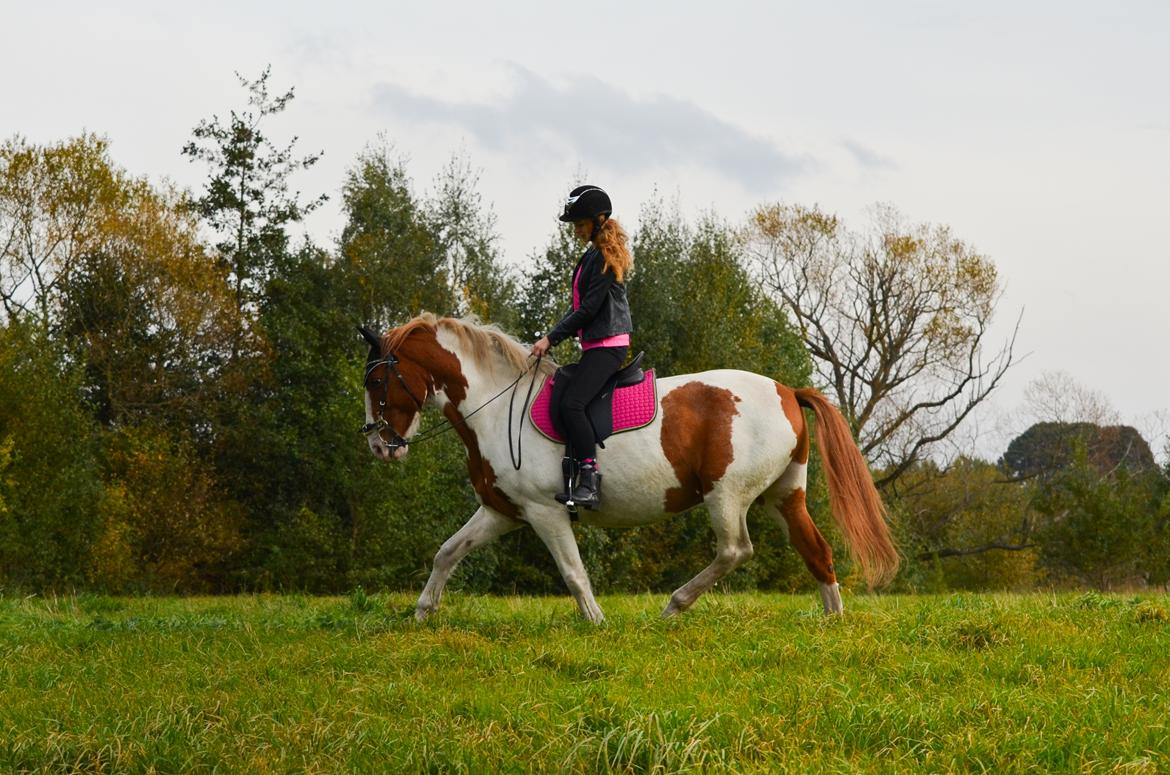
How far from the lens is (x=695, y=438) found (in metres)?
9.46

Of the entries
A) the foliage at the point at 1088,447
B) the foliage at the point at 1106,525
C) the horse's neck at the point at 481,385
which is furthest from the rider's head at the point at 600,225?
the foliage at the point at 1088,447

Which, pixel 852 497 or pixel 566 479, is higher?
pixel 566 479

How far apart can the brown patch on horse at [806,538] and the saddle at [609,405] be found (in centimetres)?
149

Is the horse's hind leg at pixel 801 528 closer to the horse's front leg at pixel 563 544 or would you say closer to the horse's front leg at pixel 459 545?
the horse's front leg at pixel 563 544

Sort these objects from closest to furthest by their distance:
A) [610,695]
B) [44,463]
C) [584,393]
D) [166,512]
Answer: [610,695] < [584,393] < [44,463] < [166,512]

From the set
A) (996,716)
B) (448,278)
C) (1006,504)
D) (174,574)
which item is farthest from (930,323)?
(996,716)

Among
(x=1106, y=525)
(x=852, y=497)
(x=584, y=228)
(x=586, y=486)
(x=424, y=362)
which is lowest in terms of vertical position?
(x=1106, y=525)

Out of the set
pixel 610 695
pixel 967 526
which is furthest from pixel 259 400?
pixel 610 695

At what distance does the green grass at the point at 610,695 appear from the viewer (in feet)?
15.6

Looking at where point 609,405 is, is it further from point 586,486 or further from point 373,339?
point 373,339

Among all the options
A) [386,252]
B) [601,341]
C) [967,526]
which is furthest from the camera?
[967,526]

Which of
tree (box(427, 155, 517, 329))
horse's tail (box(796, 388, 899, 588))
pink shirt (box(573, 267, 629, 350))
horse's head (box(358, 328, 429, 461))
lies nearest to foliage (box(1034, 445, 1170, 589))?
tree (box(427, 155, 517, 329))

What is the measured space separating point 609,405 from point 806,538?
2057 mm

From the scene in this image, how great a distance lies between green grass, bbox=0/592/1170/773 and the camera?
→ 4.77 metres
